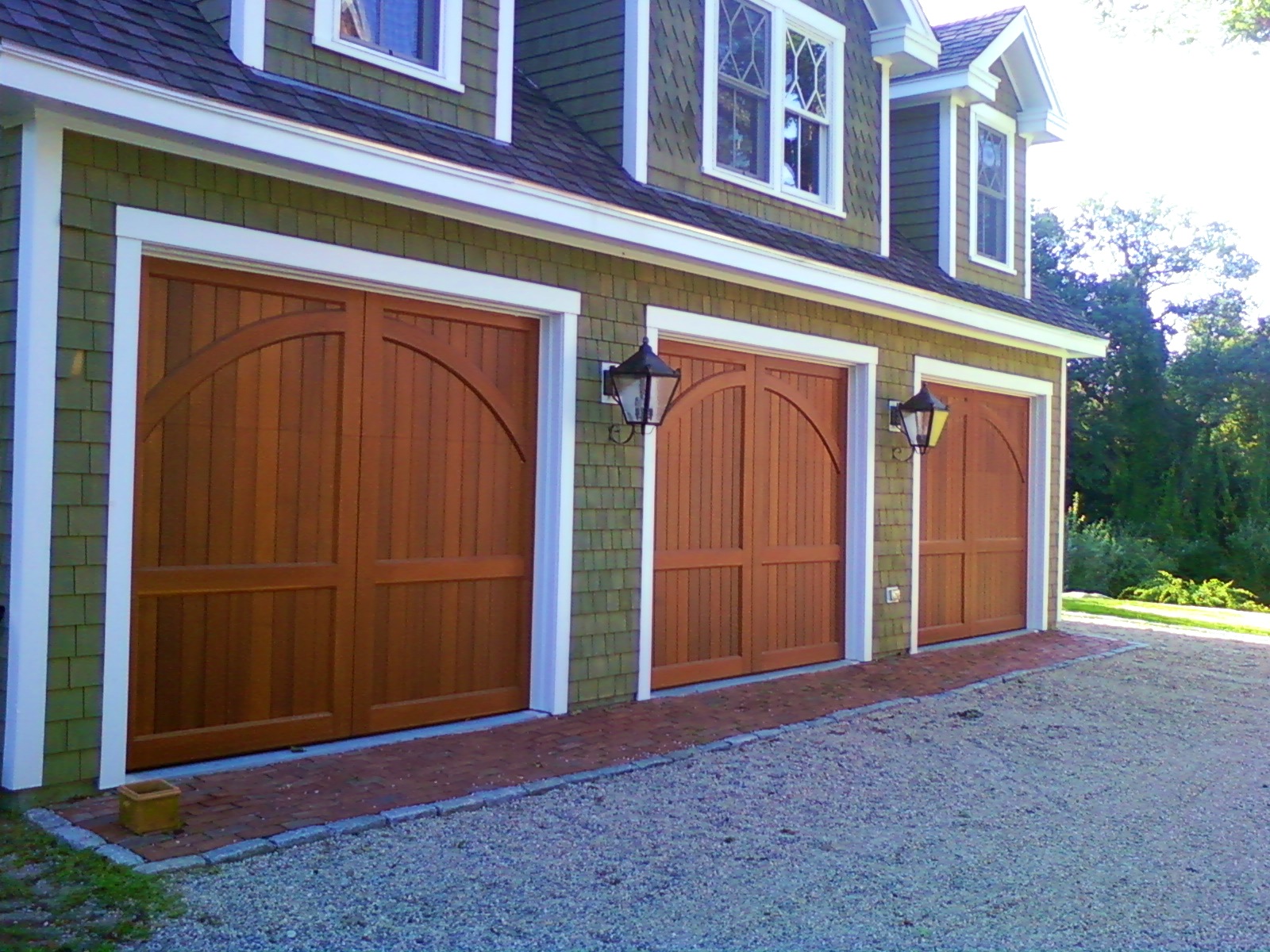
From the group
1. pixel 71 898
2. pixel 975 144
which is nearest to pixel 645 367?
pixel 71 898

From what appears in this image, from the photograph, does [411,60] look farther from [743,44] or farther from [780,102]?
[780,102]

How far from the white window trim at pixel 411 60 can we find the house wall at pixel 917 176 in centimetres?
565

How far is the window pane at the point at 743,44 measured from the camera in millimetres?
8578

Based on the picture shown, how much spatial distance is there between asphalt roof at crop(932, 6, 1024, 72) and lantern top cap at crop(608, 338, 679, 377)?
5.27m

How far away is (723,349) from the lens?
8.27m

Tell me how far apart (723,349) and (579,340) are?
4.89 ft

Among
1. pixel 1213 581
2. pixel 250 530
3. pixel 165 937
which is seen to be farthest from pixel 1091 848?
pixel 1213 581

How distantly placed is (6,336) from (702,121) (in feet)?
16.0

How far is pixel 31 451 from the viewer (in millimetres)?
4746

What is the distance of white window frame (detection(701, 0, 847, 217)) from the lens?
327 inches

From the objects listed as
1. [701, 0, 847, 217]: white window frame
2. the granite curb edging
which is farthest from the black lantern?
the granite curb edging

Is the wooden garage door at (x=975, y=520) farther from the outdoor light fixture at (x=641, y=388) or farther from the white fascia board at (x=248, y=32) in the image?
the white fascia board at (x=248, y=32)

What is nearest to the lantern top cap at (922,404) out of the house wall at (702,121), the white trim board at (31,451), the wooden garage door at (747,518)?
the wooden garage door at (747,518)

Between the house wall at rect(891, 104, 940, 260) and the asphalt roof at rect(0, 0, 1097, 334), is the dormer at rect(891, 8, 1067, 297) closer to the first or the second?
the house wall at rect(891, 104, 940, 260)
